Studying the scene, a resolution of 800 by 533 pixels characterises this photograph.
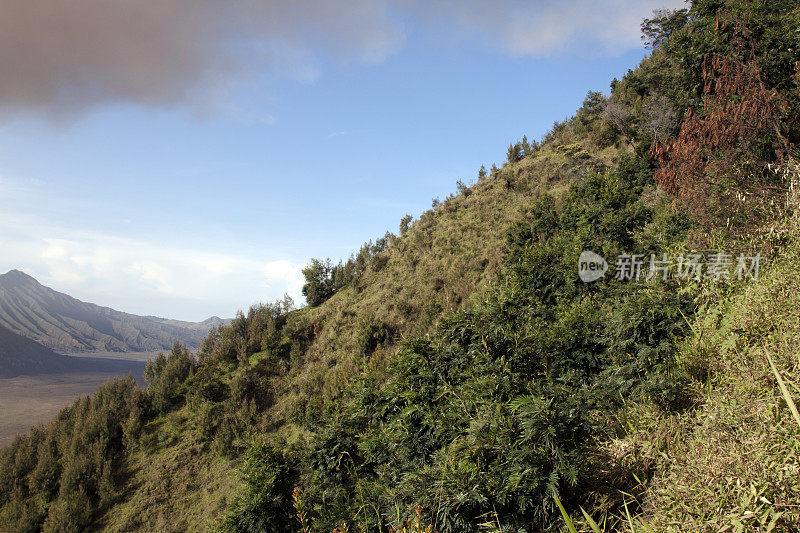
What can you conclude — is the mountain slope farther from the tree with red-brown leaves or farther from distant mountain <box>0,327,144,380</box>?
the tree with red-brown leaves

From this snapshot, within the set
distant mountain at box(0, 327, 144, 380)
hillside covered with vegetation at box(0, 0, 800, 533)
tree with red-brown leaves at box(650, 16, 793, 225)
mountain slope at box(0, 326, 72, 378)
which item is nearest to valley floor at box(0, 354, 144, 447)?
distant mountain at box(0, 327, 144, 380)

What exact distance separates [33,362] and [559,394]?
186 m

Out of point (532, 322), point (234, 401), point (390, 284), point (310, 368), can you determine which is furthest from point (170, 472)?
point (532, 322)

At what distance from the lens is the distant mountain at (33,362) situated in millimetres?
122250

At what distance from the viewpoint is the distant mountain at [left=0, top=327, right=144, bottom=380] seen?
401 ft

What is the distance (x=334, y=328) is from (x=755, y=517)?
19475mm

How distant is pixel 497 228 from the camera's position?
2052 centimetres

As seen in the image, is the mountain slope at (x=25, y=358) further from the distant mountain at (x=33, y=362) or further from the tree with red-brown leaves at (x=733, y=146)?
the tree with red-brown leaves at (x=733, y=146)

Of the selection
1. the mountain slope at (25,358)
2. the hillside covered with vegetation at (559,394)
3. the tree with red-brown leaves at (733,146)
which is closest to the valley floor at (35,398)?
the mountain slope at (25,358)

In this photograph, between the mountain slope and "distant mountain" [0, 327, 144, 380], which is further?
"distant mountain" [0, 327, 144, 380]

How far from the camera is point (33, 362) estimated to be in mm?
129500

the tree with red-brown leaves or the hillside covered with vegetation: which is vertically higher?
the tree with red-brown leaves

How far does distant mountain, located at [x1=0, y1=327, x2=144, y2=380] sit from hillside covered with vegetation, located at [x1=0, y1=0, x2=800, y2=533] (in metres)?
133

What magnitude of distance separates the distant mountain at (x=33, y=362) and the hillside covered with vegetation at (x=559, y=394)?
13307cm
